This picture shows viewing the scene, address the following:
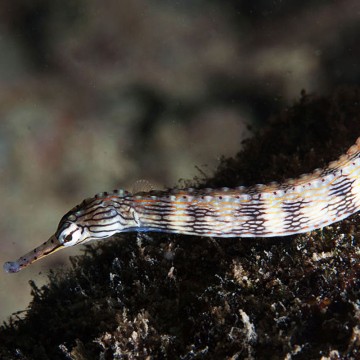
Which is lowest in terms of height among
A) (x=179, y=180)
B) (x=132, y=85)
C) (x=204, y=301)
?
(x=204, y=301)

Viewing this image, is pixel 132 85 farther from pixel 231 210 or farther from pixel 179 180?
pixel 231 210

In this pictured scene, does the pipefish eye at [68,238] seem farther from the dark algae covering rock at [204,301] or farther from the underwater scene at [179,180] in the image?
the dark algae covering rock at [204,301]

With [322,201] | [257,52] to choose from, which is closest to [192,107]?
[257,52]

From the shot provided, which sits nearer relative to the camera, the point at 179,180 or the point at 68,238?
the point at 68,238

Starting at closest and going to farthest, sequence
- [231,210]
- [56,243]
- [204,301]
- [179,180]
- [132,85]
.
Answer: [204,301] → [231,210] → [56,243] → [179,180] → [132,85]

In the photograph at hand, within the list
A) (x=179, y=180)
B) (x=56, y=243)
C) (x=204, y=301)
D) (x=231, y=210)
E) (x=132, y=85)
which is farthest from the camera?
(x=132, y=85)

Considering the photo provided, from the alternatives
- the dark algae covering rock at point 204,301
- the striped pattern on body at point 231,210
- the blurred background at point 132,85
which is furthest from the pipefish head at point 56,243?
the blurred background at point 132,85

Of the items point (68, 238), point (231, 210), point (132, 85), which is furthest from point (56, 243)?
point (132, 85)

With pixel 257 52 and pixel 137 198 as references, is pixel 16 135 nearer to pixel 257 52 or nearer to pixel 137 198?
pixel 137 198
